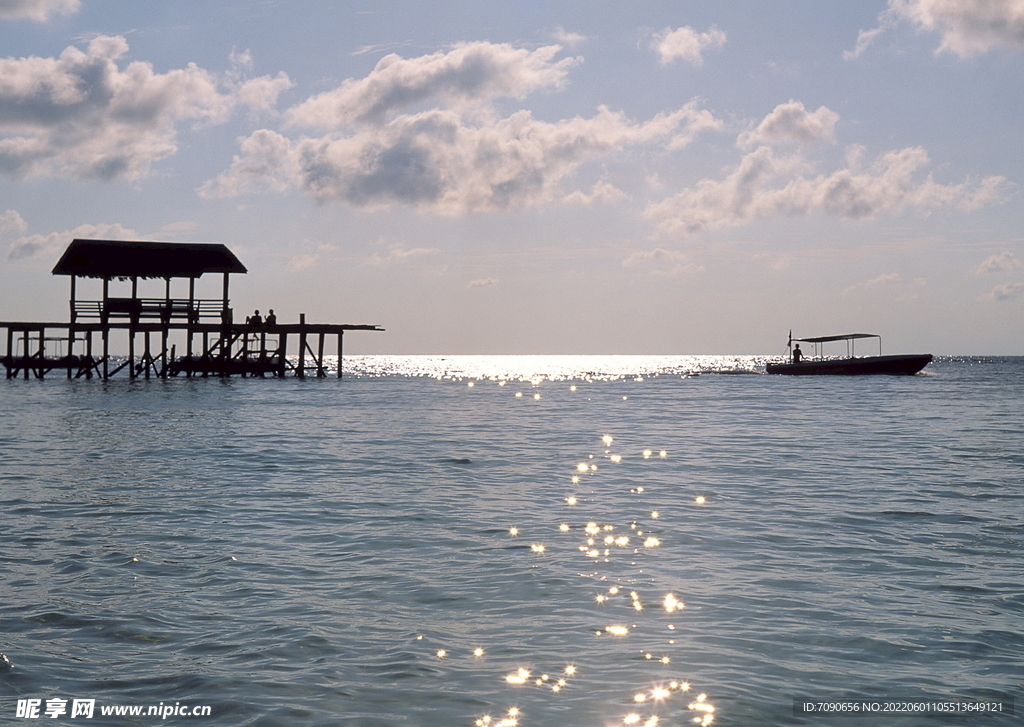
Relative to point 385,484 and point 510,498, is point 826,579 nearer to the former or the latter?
point 510,498

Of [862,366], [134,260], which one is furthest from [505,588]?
[862,366]

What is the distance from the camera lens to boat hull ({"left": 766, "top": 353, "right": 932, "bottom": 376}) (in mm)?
70938

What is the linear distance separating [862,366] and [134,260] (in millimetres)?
55222

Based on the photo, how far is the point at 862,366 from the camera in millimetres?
71062

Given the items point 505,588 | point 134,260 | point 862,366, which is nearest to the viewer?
point 505,588

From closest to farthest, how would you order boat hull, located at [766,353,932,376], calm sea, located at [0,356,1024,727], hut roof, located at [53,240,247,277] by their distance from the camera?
calm sea, located at [0,356,1024,727] → hut roof, located at [53,240,247,277] → boat hull, located at [766,353,932,376]

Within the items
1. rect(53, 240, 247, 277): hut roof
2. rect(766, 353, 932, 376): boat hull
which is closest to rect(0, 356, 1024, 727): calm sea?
rect(53, 240, 247, 277): hut roof

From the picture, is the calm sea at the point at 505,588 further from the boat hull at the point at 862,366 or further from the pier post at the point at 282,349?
the boat hull at the point at 862,366

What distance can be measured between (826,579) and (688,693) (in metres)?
3.28

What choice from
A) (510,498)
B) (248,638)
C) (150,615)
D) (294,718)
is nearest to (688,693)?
(294,718)

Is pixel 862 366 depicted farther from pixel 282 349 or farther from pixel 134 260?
pixel 134 260

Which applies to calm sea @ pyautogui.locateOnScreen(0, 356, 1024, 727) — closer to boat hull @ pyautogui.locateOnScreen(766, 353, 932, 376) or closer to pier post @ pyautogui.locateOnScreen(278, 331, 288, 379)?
pier post @ pyautogui.locateOnScreen(278, 331, 288, 379)

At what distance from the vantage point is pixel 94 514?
1138cm

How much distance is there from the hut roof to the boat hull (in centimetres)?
4820
